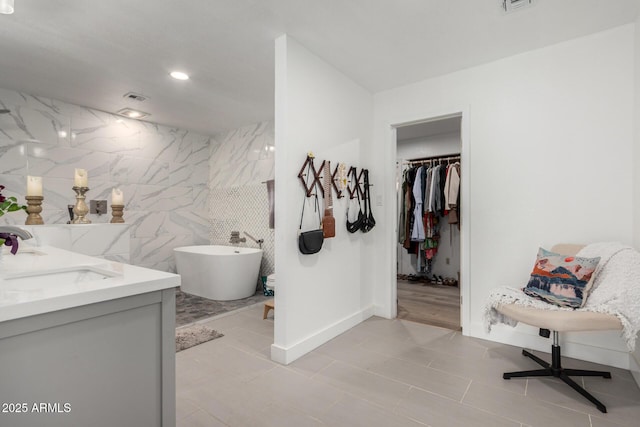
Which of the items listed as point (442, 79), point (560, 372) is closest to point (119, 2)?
point (442, 79)

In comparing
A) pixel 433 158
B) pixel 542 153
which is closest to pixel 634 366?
pixel 542 153

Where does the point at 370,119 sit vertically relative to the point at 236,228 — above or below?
above

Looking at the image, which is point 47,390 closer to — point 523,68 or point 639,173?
point 639,173

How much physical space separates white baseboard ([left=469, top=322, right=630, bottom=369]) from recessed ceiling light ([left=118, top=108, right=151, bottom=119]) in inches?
175

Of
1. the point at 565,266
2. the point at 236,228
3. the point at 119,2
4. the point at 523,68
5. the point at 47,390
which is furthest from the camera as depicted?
the point at 236,228

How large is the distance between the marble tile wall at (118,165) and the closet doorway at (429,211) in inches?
127

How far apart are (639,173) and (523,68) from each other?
1.13m

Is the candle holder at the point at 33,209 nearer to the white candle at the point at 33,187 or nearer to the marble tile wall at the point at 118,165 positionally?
the white candle at the point at 33,187

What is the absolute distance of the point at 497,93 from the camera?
2760 mm

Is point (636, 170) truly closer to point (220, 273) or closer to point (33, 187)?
point (220, 273)

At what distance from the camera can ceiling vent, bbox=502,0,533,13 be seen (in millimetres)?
1989

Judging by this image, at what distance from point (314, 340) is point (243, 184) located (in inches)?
116

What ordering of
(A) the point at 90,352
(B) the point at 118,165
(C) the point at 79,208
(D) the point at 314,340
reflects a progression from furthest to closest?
(B) the point at 118,165, (C) the point at 79,208, (D) the point at 314,340, (A) the point at 90,352

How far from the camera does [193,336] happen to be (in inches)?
111
